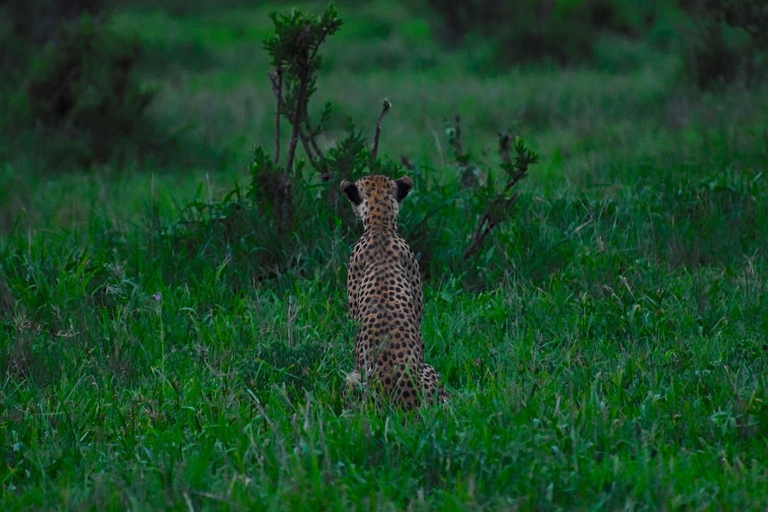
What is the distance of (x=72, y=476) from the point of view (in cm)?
345

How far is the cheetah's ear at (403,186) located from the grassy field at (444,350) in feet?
2.01

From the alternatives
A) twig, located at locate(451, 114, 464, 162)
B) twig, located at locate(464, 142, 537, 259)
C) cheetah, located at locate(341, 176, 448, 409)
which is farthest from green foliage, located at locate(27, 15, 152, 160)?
cheetah, located at locate(341, 176, 448, 409)

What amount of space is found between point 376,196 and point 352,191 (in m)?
0.11

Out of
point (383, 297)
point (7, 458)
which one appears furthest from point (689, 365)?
point (7, 458)

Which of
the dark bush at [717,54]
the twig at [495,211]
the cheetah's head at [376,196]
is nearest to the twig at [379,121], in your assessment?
the twig at [495,211]

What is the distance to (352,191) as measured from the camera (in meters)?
4.73

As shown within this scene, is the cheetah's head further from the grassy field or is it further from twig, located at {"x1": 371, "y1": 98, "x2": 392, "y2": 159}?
twig, located at {"x1": 371, "y1": 98, "x2": 392, "y2": 159}

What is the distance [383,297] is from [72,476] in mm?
1377

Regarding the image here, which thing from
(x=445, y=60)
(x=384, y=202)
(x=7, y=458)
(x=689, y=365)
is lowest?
(x=7, y=458)

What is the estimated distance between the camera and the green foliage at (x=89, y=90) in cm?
934

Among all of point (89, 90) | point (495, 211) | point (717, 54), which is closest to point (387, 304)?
point (495, 211)

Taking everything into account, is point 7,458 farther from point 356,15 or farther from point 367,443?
point 356,15

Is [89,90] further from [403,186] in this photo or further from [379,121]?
[403,186]

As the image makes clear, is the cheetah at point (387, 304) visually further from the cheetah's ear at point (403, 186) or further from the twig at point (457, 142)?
the twig at point (457, 142)
